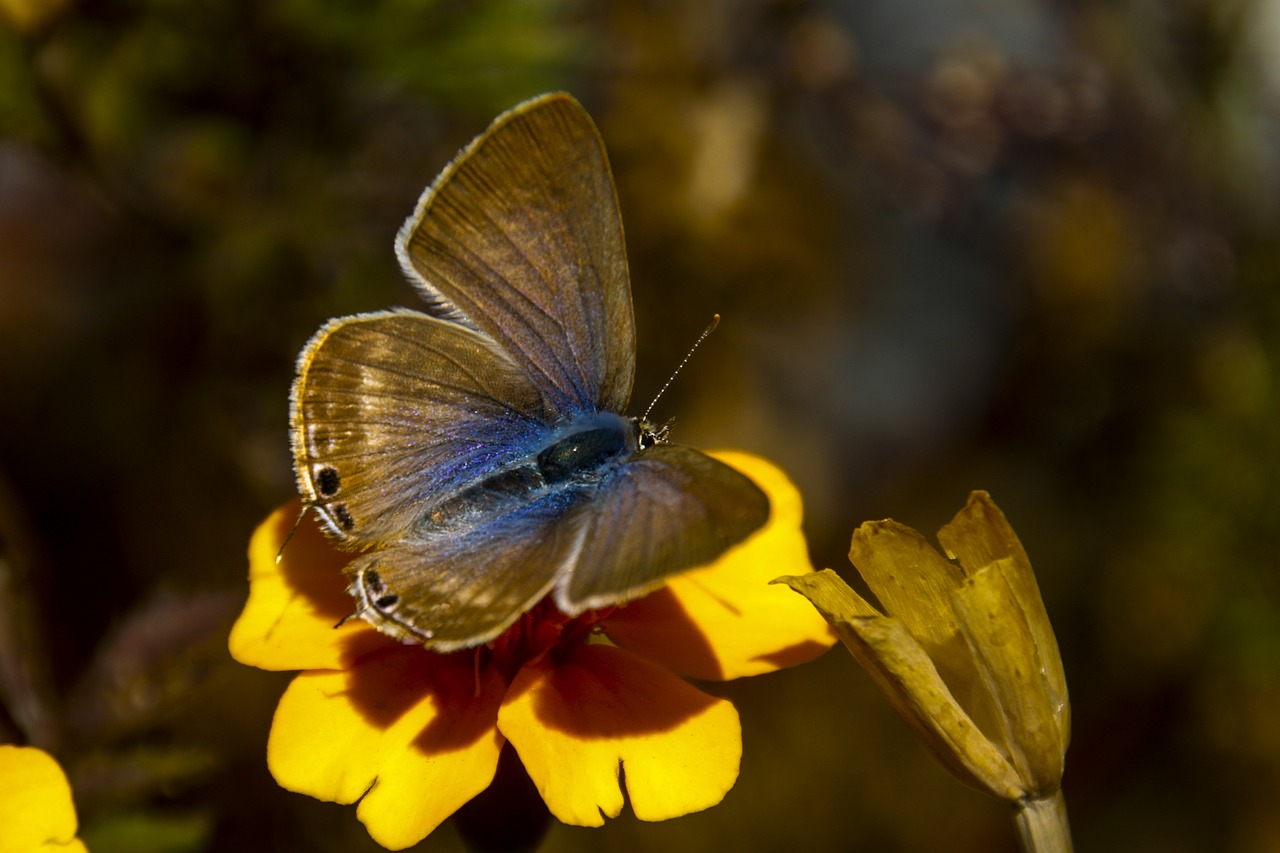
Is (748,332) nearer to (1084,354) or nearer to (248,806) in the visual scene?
(1084,354)

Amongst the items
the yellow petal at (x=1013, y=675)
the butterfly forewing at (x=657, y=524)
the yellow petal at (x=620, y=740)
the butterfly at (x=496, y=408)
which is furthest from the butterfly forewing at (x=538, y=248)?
the yellow petal at (x=1013, y=675)

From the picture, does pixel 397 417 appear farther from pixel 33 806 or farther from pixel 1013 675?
pixel 1013 675

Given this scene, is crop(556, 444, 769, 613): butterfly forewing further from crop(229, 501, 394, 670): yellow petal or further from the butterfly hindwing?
crop(229, 501, 394, 670): yellow petal

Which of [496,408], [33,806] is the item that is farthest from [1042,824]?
[33,806]

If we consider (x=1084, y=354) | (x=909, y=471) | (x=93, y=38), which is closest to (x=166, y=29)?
(x=93, y=38)

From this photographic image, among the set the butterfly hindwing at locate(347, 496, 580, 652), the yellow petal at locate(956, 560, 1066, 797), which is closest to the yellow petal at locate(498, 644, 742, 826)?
the butterfly hindwing at locate(347, 496, 580, 652)
